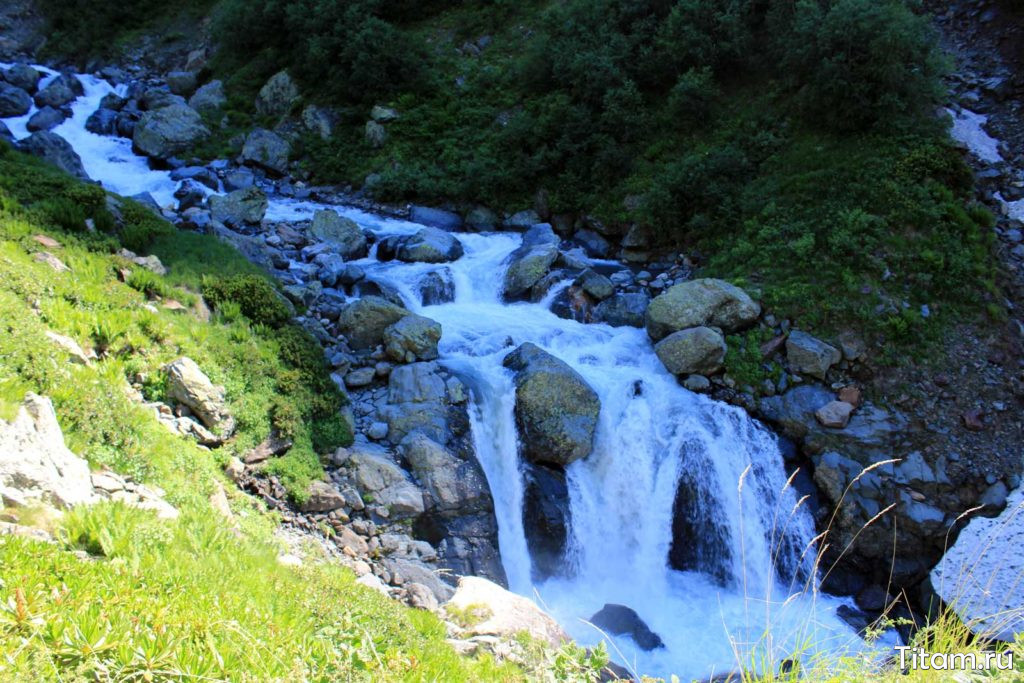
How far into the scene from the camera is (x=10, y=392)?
6.20 meters

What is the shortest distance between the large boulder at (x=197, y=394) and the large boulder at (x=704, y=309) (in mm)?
9365

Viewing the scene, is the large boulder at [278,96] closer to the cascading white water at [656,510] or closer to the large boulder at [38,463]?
the cascading white water at [656,510]

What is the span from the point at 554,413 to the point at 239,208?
12084mm

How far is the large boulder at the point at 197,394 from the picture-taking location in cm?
948

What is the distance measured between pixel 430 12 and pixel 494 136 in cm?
1166

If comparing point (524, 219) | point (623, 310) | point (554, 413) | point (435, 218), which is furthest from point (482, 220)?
point (554, 413)

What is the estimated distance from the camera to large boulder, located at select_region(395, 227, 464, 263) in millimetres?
17984

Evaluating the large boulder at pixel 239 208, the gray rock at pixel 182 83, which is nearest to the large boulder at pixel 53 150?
the large boulder at pixel 239 208

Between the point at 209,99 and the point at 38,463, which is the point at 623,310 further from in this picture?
the point at 209,99

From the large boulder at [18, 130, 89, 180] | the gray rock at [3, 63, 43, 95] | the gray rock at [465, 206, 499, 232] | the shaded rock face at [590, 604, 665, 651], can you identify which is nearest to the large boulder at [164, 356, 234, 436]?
the shaded rock face at [590, 604, 665, 651]

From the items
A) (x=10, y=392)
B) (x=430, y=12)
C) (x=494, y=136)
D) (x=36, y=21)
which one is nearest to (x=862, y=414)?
(x=10, y=392)

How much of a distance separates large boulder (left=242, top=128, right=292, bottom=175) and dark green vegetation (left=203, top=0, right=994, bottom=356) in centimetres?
106

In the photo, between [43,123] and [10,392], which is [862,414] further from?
[43,123]

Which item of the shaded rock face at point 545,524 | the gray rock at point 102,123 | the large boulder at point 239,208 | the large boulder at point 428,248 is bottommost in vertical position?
the shaded rock face at point 545,524
